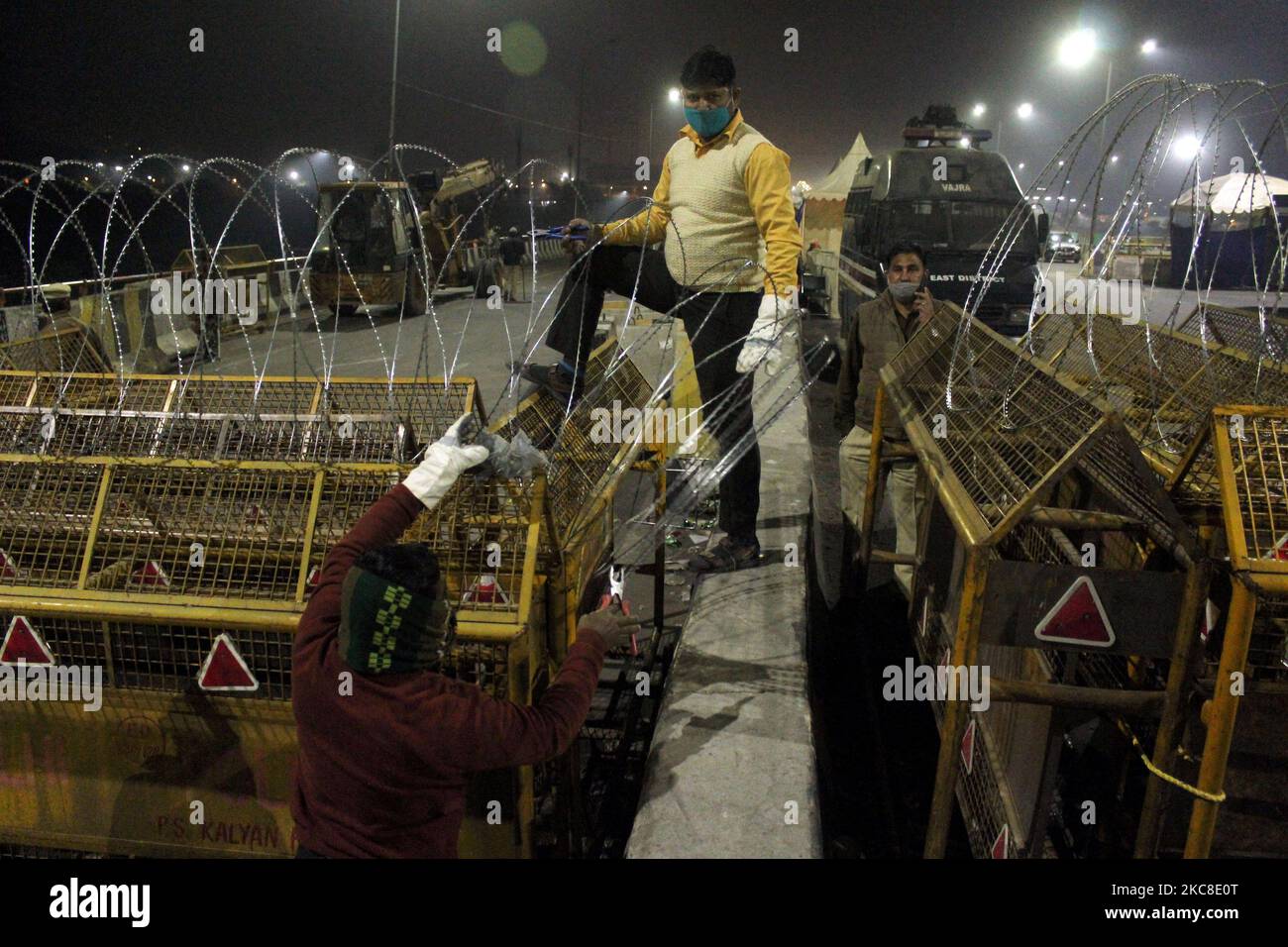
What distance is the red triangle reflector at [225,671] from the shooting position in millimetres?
2895

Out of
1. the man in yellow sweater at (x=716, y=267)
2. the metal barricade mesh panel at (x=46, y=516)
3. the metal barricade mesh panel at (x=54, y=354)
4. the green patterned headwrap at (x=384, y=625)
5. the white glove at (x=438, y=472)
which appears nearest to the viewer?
the green patterned headwrap at (x=384, y=625)

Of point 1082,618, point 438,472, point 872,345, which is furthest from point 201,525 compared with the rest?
point 872,345

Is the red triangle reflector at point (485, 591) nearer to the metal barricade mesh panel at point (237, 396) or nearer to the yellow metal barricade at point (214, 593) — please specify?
the yellow metal barricade at point (214, 593)

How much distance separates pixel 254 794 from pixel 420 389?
1.71 metres

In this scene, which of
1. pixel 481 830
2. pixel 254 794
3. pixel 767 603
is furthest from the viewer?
pixel 767 603

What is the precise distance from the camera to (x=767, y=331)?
3904mm

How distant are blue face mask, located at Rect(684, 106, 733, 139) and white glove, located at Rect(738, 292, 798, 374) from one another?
88 centimetres

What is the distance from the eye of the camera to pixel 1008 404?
3.11 m

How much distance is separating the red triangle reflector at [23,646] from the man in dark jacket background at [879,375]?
4274 millimetres

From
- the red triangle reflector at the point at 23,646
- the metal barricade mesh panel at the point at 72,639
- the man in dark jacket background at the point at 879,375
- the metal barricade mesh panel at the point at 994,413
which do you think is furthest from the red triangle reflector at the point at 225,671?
the man in dark jacket background at the point at 879,375

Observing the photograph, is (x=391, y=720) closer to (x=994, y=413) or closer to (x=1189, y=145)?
(x=994, y=413)

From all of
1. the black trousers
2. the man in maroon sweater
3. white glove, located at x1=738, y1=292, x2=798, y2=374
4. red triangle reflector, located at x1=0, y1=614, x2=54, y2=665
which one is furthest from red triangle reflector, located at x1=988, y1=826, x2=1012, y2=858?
red triangle reflector, located at x1=0, y1=614, x2=54, y2=665

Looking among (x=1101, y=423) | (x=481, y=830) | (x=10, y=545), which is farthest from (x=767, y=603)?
(x=10, y=545)
